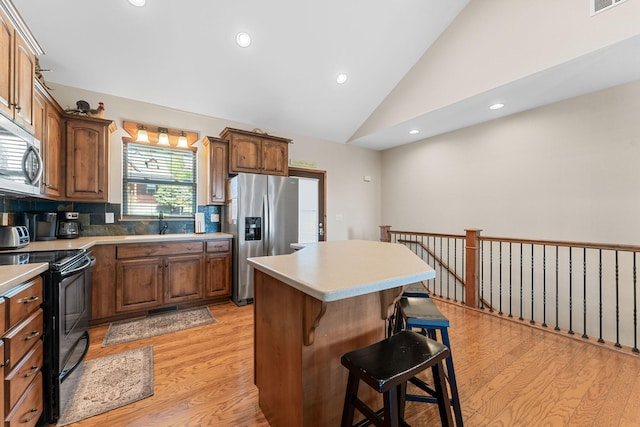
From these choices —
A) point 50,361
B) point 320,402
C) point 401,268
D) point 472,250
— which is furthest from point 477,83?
point 50,361

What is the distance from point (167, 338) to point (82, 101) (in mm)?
2851

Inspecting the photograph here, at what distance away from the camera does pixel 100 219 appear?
10.8ft

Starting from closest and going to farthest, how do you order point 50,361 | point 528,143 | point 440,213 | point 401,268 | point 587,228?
point 401,268 → point 50,361 → point 587,228 → point 528,143 → point 440,213

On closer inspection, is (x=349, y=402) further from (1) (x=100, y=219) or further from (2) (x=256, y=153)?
(1) (x=100, y=219)

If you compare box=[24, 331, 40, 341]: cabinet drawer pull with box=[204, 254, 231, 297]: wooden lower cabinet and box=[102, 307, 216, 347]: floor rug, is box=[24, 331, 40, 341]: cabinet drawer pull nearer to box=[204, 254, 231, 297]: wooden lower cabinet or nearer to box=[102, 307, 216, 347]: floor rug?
box=[102, 307, 216, 347]: floor rug

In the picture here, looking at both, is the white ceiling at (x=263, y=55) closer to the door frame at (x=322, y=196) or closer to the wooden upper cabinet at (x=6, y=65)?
the wooden upper cabinet at (x=6, y=65)

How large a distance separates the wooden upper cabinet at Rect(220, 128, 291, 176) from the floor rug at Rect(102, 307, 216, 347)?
1.95 metres

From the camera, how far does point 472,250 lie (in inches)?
137

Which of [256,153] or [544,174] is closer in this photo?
[544,174]

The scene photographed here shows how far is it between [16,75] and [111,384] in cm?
235

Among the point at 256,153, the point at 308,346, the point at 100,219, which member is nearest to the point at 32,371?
the point at 308,346

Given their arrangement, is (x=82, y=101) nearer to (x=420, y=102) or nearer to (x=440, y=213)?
(x=420, y=102)

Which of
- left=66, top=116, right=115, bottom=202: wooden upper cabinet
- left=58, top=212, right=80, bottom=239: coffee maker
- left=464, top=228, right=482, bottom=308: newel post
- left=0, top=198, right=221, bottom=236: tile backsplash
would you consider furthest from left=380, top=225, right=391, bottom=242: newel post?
left=58, top=212, right=80, bottom=239: coffee maker

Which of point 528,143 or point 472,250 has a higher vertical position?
point 528,143
